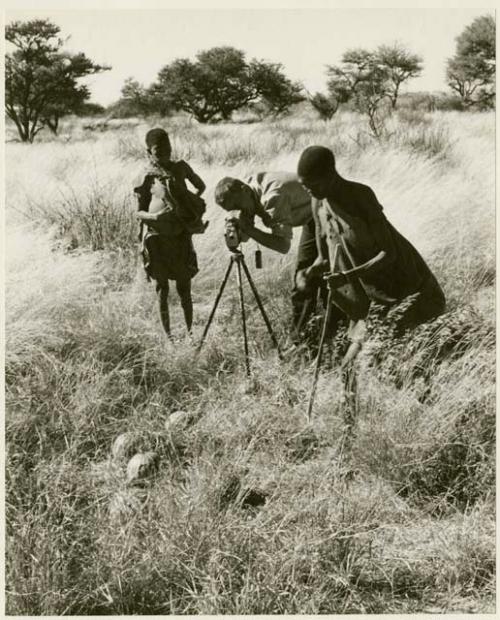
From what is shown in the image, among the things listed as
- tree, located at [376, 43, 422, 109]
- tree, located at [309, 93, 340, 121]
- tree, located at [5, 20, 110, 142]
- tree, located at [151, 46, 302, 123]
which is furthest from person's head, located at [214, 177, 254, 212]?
tree, located at [309, 93, 340, 121]

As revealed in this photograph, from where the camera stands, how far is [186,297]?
5059 mm

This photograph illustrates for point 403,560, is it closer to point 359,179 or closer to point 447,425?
point 447,425

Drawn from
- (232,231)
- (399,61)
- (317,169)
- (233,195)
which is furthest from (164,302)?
(399,61)

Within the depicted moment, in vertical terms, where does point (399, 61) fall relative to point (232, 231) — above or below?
above

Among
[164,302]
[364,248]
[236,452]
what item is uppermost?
[364,248]

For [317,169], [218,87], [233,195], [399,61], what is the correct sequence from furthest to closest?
[218,87] < [399,61] < [233,195] < [317,169]

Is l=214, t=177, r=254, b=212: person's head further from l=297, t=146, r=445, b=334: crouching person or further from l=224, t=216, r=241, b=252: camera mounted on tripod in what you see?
l=297, t=146, r=445, b=334: crouching person

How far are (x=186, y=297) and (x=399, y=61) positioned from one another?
11.1ft

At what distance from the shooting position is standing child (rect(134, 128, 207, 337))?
15.1ft

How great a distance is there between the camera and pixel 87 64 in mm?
5848

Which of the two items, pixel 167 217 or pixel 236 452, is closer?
pixel 236 452

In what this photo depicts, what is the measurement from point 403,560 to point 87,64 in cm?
445

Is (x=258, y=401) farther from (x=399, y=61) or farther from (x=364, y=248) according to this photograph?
(x=399, y=61)

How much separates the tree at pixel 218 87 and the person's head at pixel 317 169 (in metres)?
4.81
